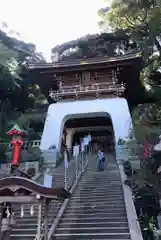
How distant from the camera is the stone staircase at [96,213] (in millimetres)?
6812

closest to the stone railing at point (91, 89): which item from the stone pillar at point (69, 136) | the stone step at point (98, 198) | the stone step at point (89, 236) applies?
the stone pillar at point (69, 136)

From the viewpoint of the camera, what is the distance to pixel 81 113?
1822cm

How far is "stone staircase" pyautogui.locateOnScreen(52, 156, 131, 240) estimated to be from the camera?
6812 mm

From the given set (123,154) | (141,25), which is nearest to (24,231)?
(123,154)

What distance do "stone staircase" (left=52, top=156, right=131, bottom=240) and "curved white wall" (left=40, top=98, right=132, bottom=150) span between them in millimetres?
6082

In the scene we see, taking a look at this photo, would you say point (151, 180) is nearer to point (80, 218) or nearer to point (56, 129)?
point (80, 218)

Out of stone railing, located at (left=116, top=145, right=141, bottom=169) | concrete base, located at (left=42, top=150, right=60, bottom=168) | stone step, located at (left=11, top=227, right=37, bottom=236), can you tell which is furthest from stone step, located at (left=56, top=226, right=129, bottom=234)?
concrete base, located at (left=42, top=150, right=60, bottom=168)

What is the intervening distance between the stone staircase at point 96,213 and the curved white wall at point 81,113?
608 cm

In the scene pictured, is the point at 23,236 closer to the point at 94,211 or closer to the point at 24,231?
the point at 24,231

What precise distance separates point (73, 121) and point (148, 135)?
1160 centimetres

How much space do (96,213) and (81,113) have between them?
34.9 feet

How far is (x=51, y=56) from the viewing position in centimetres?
2656

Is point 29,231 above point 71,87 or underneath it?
underneath

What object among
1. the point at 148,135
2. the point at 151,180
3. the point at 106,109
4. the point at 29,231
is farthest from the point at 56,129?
the point at 29,231
